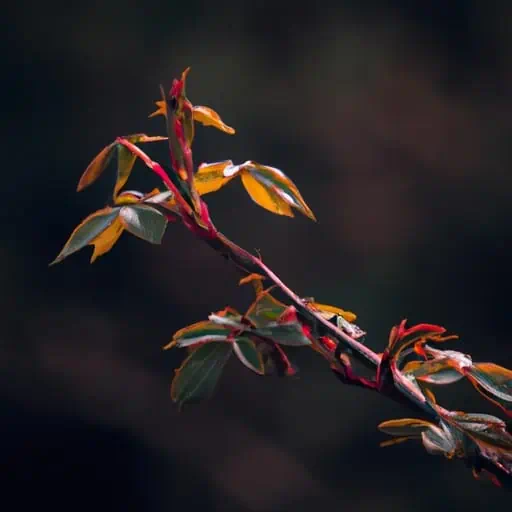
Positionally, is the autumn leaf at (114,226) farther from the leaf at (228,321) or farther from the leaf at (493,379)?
the leaf at (493,379)

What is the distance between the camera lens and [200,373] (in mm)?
270

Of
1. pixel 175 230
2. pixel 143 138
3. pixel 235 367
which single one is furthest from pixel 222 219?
pixel 143 138

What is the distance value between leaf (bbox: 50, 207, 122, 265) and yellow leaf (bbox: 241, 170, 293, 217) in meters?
0.06

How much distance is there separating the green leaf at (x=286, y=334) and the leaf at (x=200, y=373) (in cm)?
2

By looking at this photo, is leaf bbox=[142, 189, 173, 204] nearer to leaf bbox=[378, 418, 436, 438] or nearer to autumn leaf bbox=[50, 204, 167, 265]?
autumn leaf bbox=[50, 204, 167, 265]

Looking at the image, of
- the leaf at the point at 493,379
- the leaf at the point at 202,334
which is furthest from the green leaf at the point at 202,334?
the leaf at the point at 493,379

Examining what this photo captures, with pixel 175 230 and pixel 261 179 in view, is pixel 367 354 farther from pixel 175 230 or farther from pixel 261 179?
pixel 175 230

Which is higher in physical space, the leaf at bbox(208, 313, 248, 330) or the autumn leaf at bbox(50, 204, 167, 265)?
the autumn leaf at bbox(50, 204, 167, 265)

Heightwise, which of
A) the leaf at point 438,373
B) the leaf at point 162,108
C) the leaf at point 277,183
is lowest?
the leaf at point 438,373

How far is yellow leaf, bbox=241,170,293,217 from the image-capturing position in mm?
319

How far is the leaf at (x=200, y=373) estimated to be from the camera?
0.88ft

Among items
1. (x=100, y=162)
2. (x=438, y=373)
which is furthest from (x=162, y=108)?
(x=438, y=373)

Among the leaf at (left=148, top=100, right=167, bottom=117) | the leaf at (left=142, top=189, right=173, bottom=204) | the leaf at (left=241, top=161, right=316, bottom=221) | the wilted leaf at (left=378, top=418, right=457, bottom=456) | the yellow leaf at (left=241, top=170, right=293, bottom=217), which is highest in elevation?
the leaf at (left=148, top=100, right=167, bottom=117)

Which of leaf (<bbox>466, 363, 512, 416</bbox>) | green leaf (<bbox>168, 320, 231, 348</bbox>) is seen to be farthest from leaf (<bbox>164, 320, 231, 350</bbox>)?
leaf (<bbox>466, 363, 512, 416</bbox>)
